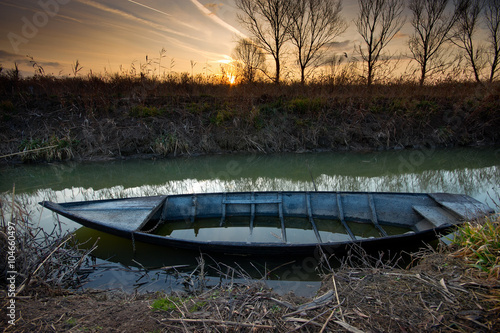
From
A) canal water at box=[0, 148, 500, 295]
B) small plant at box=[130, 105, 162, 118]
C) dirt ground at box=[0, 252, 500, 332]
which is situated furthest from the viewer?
small plant at box=[130, 105, 162, 118]

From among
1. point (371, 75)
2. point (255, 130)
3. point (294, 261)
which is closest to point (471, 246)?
point (294, 261)

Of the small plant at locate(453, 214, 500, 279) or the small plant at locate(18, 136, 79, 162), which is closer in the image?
the small plant at locate(453, 214, 500, 279)

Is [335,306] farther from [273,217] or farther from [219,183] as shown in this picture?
[219,183]

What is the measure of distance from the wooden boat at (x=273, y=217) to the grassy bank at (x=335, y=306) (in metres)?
1.33

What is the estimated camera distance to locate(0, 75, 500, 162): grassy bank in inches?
517

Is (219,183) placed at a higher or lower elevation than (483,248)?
lower

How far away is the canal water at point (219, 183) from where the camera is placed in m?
4.17

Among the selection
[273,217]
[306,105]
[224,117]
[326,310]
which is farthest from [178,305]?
[306,105]

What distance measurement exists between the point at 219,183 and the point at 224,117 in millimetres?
6114

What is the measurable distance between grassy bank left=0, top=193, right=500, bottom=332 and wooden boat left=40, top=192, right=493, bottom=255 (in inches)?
52.3

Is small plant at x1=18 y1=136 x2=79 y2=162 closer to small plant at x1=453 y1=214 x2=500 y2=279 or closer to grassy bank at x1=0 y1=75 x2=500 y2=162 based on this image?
grassy bank at x1=0 y1=75 x2=500 y2=162

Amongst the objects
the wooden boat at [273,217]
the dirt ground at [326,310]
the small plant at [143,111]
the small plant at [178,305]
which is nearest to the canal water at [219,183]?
the wooden boat at [273,217]

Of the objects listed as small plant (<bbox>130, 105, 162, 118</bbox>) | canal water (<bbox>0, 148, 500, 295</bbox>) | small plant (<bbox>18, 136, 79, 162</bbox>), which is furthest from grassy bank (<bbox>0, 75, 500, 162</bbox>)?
canal water (<bbox>0, 148, 500, 295</bbox>)

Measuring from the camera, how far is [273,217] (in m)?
6.19
